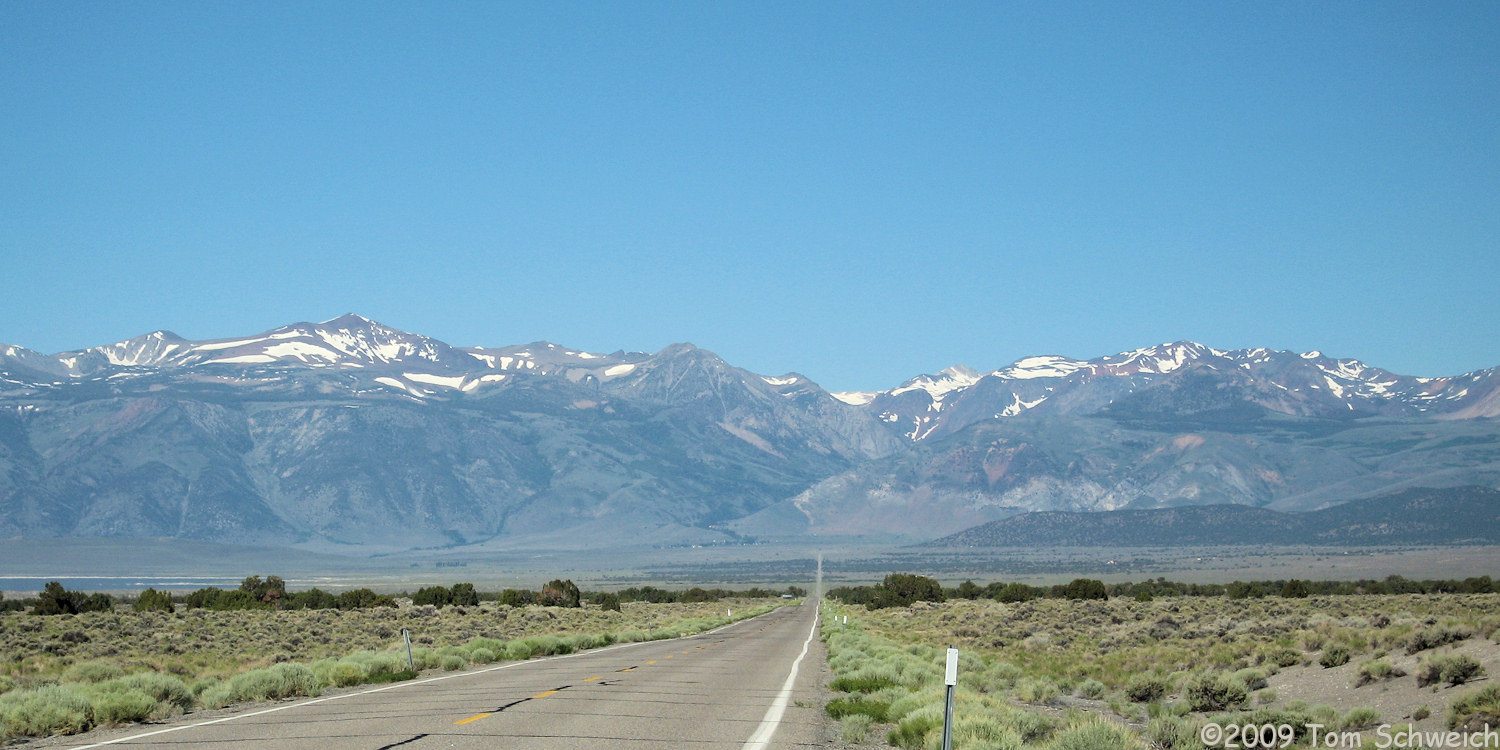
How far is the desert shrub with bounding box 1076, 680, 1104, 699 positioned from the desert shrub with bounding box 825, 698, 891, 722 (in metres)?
7.37

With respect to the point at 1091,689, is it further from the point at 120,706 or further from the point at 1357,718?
the point at 120,706

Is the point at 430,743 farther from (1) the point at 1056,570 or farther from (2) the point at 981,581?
(1) the point at 1056,570

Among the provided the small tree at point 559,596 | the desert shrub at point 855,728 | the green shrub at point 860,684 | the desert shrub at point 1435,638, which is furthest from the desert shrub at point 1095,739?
the small tree at point 559,596

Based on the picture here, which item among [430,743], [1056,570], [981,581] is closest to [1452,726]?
[430,743]

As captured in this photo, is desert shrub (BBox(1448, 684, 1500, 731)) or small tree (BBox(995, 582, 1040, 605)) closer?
desert shrub (BBox(1448, 684, 1500, 731))

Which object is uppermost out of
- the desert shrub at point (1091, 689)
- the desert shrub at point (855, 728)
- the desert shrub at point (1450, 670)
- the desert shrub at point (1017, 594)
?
the desert shrub at point (1450, 670)

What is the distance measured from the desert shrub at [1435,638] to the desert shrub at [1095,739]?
32.8 ft

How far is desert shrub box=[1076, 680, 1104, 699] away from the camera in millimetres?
24125

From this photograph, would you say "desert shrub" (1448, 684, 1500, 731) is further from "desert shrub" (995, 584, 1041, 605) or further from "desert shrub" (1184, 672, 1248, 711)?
"desert shrub" (995, 584, 1041, 605)

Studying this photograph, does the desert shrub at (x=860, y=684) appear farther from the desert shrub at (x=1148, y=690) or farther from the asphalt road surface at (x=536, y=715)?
the desert shrub at (x=1148, y=690)

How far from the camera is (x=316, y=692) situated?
1955 cm

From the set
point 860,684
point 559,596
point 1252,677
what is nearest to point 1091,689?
point 1252,677

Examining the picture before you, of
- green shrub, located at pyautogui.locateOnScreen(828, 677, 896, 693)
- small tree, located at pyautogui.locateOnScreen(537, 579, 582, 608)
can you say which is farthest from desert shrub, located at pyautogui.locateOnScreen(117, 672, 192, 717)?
small tree, located at pyautogui.locateOnScreen(537, 579, 582, 608)

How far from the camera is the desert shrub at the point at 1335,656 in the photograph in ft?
73.6
